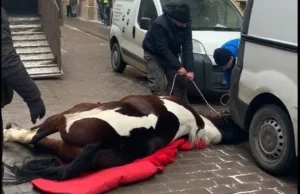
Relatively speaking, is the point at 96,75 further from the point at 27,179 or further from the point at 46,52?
the point at 27,179

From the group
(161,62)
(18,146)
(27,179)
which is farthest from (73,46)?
(27,179)

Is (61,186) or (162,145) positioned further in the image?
(162,145)

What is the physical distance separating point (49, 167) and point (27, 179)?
219 mm

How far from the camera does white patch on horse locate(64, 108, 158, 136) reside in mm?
4852

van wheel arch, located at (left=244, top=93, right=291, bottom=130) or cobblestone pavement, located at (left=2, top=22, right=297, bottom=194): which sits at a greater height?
van wheel arch, located at (left=244, top=93, right=291, bottom=130)

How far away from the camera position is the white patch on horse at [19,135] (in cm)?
549

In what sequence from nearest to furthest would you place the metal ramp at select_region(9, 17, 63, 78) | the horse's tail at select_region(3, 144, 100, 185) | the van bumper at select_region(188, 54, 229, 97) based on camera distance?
the horse's tail at select_region(3, 144, 100, 185) → the van bumper at select_region(188, 54, 229, 97) → the metal ramp at select_region(9, 17, 63, 78)

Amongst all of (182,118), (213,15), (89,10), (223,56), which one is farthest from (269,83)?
(89,10)

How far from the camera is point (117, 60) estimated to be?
437 inches

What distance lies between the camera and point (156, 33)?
645 cm

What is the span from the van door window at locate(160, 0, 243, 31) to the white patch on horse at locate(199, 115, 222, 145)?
3041 mm

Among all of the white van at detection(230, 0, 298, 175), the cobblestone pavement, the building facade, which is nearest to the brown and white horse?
the cobblestone pavement

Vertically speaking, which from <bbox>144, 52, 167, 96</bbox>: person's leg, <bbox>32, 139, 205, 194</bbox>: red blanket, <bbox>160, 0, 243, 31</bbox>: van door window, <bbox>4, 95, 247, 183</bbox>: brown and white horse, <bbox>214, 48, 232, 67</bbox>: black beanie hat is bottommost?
<bbox>32, 139, 205, 194</bbox>: red blanket

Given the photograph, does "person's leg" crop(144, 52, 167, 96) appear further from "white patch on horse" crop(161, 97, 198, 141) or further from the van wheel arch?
the van wheel arch
